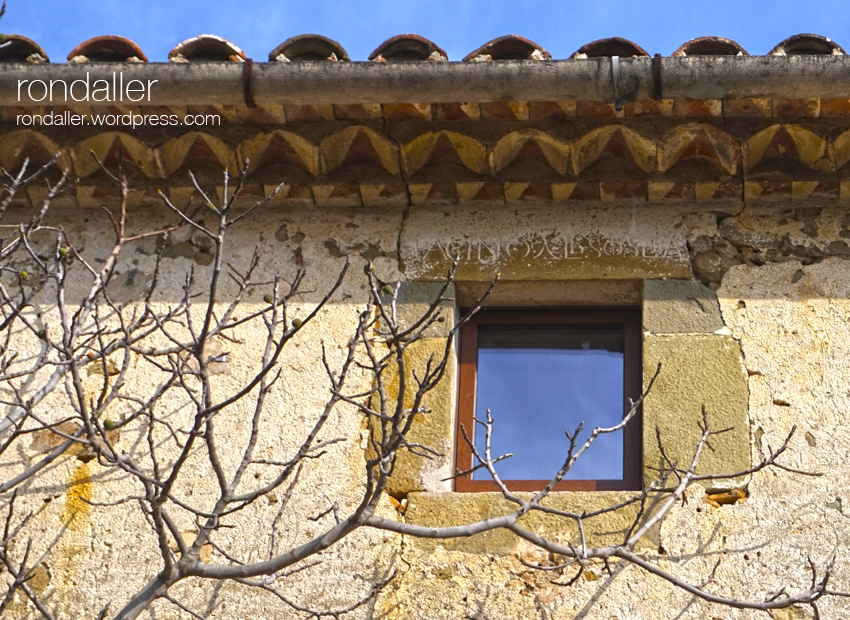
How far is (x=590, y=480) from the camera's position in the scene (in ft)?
13.4

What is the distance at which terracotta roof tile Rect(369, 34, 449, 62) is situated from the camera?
438 centimetres

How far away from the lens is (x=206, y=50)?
444cm

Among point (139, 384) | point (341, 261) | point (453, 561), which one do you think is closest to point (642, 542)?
point (453, 561)

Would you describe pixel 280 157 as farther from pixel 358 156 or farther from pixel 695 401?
pixel 695 401

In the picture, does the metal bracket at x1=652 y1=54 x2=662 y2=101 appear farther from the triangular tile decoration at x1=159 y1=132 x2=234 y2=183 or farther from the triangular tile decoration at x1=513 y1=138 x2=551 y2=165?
the triangular tile decoration at x1=159 y1=132 x2=234 y2=183

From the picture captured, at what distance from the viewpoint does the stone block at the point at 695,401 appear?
12.9 feet

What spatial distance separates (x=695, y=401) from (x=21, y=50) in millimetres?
2931

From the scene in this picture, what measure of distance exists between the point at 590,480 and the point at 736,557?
0.60 meters

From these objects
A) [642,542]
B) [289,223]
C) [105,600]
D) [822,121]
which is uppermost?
[822,121]

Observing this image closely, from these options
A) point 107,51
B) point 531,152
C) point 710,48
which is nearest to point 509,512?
point 531,152

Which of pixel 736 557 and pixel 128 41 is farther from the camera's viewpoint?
pixel 128 41

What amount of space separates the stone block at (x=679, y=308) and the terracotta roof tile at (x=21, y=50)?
8.32ft

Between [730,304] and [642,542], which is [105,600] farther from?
[730,304]

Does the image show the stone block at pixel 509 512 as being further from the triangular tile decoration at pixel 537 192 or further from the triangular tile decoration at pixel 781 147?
the triangular tile decoration at pixel 781 147
